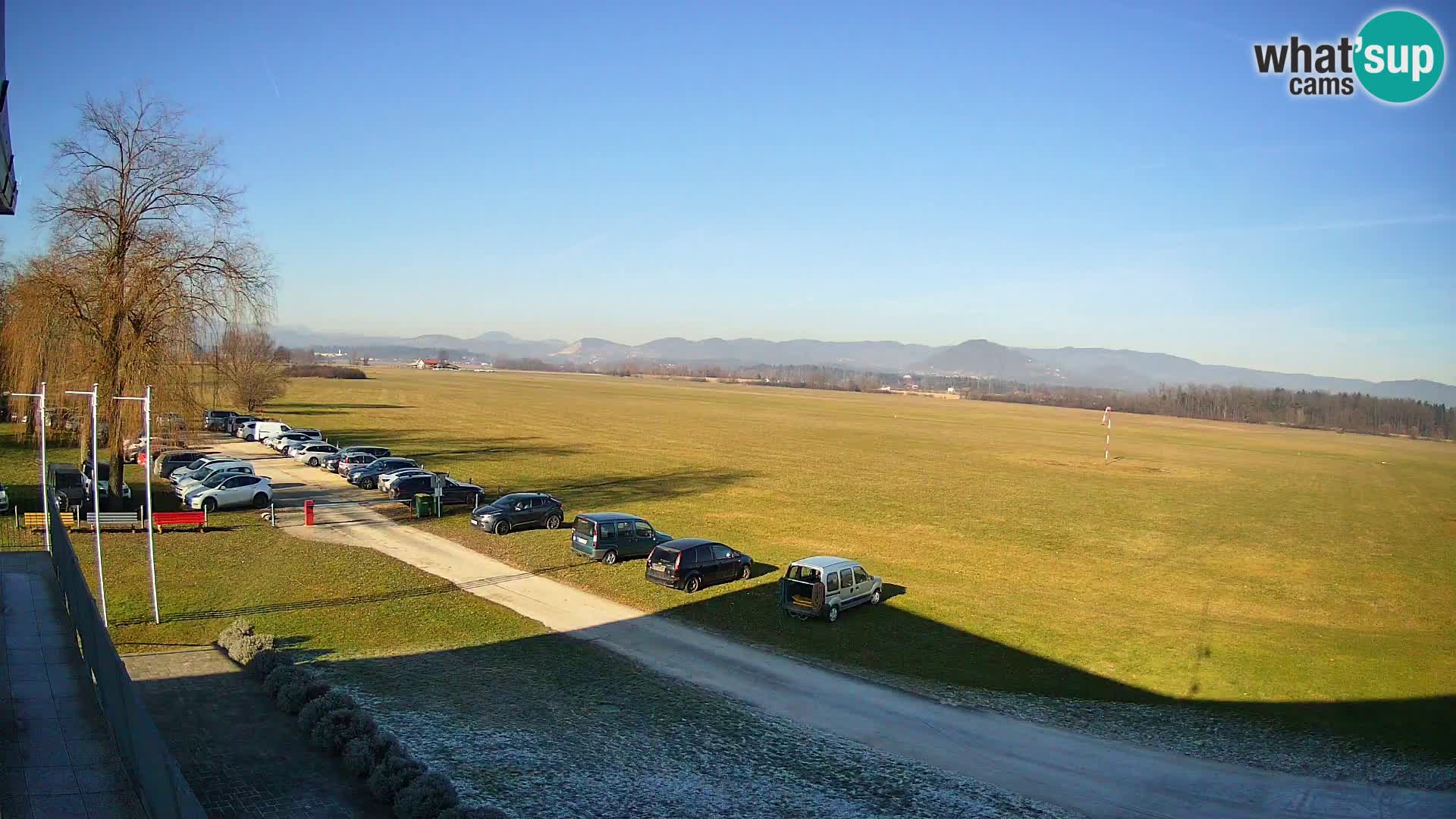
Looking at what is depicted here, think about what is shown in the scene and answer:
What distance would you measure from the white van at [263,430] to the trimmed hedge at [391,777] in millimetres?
50895

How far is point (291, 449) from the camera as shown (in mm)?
52406

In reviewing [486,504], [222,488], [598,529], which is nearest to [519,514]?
[486,504]

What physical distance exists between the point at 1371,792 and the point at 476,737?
14.5 meters

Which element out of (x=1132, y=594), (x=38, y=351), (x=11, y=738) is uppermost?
(x=38, y=351)

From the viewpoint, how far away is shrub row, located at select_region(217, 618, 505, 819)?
11.2 m

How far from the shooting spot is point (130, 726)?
361 inches

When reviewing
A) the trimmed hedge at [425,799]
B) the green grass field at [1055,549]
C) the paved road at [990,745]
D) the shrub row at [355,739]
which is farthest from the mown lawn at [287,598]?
the trimmed hedge at [425,799]

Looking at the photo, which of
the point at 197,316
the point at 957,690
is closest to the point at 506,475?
the point at 197,316

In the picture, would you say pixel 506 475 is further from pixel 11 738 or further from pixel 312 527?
pixel 11 738

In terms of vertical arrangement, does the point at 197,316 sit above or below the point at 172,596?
above

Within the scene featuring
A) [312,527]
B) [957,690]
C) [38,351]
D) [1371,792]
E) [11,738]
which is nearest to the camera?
[11,738]

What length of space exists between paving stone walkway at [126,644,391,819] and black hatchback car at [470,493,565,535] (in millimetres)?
15242

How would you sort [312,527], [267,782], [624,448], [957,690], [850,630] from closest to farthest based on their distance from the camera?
[267,782] < [957,690] < [850,630] < [312,527] < [624,448]

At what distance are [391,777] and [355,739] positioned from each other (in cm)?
150
